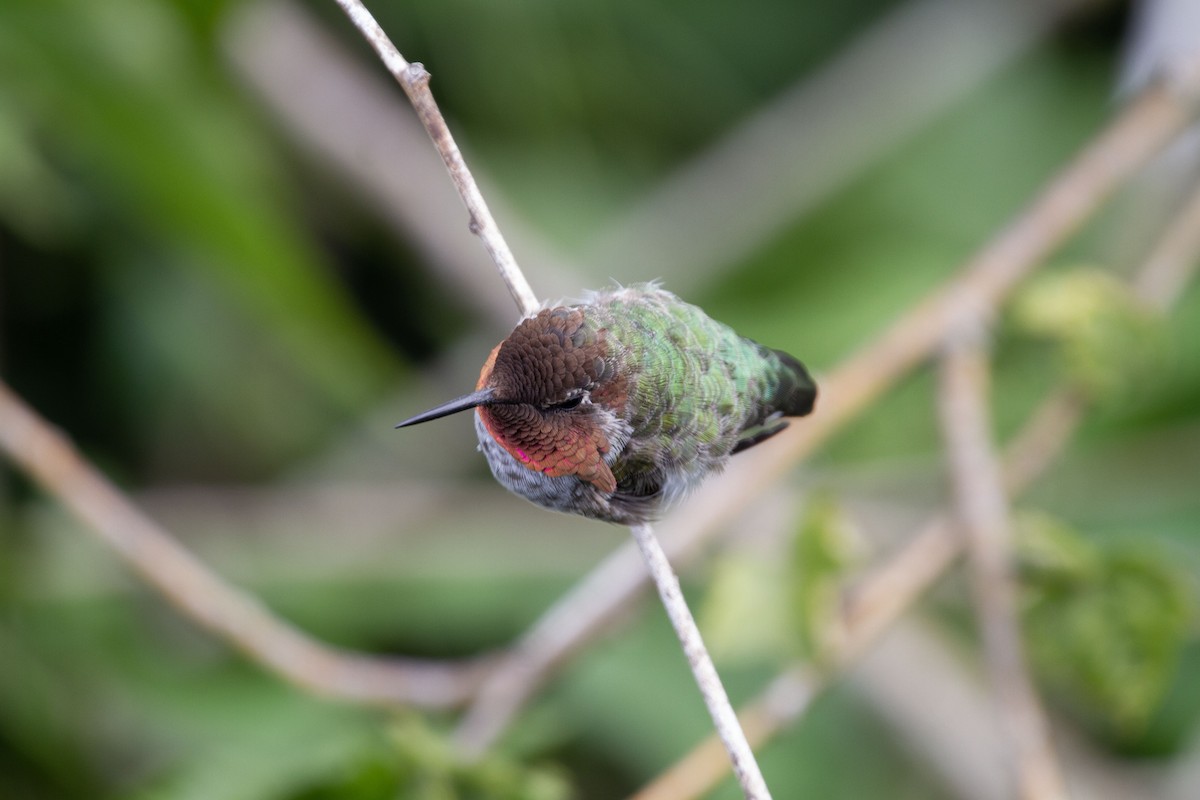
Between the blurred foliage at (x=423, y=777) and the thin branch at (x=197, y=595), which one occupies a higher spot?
the thin branch at (x=197, y=595)

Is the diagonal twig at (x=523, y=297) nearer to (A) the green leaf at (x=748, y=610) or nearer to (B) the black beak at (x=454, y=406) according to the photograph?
(B) the black beak at (x=454, y=406)

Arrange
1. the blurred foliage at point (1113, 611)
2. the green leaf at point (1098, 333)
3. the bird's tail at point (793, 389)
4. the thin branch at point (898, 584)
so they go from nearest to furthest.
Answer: the bird's tail at point (793, 389) < the thin branch at point (898, 584) < the blurred foliage at point (1113, 611) < the green leaf at point (1098, 333)

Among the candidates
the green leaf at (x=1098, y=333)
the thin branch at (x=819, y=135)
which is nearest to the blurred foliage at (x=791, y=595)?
the green leaf at (x=1098, y=333)

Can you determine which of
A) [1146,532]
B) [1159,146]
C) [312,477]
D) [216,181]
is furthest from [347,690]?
[1146,532]

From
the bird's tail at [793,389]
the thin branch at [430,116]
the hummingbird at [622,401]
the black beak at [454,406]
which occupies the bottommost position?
the black beak at [454,406]

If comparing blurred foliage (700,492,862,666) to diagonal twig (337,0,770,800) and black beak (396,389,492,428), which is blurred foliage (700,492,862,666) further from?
black beak (396,389,492,428)

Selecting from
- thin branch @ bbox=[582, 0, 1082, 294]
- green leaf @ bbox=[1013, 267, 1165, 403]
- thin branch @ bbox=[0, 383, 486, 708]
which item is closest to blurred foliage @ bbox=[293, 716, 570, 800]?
thin branch @ bbox=[0, 383, 486, 708]
